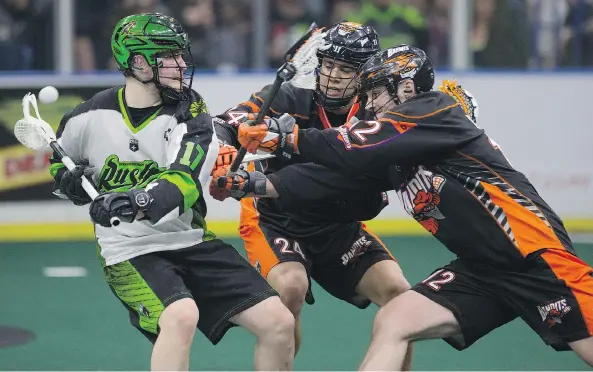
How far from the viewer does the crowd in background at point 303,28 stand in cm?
896

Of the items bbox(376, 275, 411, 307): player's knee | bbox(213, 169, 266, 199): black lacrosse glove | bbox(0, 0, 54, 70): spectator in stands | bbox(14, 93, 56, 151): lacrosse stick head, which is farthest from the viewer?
bbox(0, 0, 54, 70): spectator in stands

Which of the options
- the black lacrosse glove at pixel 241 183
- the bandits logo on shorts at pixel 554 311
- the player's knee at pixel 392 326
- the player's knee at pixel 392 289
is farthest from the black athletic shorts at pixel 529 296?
the black lacrosse glove at pixel 241 183

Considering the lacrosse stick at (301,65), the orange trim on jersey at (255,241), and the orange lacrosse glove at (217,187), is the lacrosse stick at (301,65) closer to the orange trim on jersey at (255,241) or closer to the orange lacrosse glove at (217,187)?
the orange lacrosse glove at (217,187)

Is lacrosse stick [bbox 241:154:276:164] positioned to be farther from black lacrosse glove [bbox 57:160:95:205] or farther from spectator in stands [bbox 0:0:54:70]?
spectator in stands [bbox 0:0:54:70]

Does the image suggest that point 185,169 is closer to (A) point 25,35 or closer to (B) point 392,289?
(B) point 392,289

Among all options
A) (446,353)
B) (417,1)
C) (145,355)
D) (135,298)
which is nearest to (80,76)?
(417,1)

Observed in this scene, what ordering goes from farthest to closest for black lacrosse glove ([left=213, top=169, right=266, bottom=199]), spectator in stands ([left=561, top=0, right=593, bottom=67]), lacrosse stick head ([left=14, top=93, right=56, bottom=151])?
spectator in stands ([left=561, top=0, right=593, bottom=67]) → lacrosse stick head ([left=14, top=93, right=56, bottom=151]) → black lacrosse glove ([left=213, top=169, right=266, bottom=199])

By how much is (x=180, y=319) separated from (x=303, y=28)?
5310 mm

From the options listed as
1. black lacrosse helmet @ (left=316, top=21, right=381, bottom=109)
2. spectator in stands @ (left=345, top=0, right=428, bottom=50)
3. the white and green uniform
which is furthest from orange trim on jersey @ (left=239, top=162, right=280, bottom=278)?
spectator in stands @ (left=345, top=0, right=428, bottom=50)

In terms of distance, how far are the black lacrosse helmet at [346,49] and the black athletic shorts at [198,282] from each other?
0.88 meters

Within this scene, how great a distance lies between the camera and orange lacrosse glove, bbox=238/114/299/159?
170 inches

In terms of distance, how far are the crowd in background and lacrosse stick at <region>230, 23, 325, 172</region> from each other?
4.19 metres

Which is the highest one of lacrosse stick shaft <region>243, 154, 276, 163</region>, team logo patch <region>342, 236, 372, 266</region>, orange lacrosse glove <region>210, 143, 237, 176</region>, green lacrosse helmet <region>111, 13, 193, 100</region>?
green lacrosse helmet <region>111, 13, 193, 100</region>

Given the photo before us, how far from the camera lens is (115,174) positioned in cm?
432
